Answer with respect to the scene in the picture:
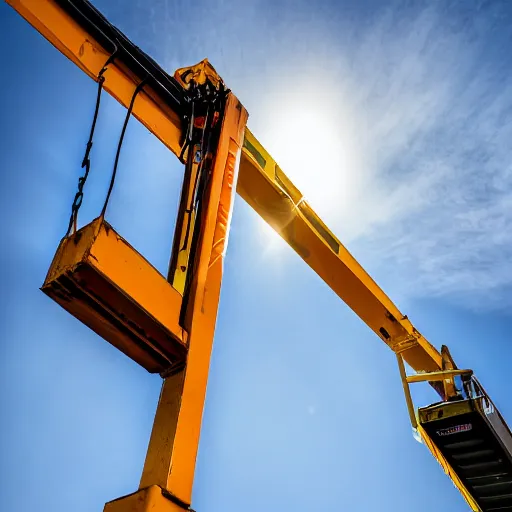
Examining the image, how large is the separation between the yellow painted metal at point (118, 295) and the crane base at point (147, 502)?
0.67 meters

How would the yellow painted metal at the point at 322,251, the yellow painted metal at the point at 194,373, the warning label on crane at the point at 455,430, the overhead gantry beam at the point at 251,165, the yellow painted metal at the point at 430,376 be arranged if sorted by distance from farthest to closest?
1. the yellow painted metal at the point at 430,376
2. the warning label on crane at the point at 455,430
3. the yellow painted metal at the point at 322,251
4. the overhead gantry beam at the point at 251,165
5. the yellow painted metal at the point at 194,373

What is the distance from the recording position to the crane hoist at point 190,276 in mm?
2283

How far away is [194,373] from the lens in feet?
8.14

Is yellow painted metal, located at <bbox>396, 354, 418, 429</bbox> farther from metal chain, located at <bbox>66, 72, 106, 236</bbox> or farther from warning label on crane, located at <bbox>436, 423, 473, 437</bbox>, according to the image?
metal chain, located at <bbox>66, 72, 106, 236</bbox>

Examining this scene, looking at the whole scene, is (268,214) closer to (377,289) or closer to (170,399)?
(377,289)

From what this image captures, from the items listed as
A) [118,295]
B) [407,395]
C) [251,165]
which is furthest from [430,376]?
[118,295]

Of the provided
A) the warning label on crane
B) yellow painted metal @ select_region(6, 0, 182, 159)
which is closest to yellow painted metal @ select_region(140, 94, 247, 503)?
yellow painted metal @ select_region(6, 0, 182, 159)

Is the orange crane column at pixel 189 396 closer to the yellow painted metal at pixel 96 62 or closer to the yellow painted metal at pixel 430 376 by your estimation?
the yellow painted metal at pixel 96 62

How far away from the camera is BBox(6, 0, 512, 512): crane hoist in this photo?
7.49ft

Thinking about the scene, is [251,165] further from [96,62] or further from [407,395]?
[407,395]

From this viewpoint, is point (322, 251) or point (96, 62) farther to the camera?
point (322, 251)

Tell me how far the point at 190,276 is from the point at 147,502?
1249 millimetres

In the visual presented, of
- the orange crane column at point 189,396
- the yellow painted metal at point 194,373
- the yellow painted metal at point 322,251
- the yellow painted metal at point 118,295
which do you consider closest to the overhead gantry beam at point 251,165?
the yellow painted metal at point 322,251

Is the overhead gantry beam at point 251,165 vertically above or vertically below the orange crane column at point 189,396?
above
